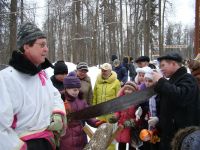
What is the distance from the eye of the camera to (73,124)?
183 inches

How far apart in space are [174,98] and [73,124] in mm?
1340

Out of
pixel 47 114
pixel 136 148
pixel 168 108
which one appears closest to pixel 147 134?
pixel 168 108

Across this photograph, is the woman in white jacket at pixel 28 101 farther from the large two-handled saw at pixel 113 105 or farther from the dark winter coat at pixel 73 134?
the dark winter coat at pixel 73 134

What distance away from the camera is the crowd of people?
2.57 meters

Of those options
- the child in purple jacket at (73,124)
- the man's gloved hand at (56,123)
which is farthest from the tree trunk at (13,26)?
the man's gloved hand at (56,123)

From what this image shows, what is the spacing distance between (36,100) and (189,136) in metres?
1.11

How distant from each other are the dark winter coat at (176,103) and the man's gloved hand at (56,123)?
1343 mm

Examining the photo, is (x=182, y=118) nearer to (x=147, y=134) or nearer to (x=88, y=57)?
(x=147, y=134)

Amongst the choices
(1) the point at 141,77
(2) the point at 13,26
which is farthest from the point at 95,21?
(1) the point at 141,77

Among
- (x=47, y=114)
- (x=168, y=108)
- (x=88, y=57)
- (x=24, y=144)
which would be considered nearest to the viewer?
(x=24, y=144)

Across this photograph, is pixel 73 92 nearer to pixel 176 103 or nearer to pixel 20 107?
pixel 176 103

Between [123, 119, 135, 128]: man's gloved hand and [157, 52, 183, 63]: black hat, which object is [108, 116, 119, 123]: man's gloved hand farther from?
[157, 52, 183, 63]: black hat

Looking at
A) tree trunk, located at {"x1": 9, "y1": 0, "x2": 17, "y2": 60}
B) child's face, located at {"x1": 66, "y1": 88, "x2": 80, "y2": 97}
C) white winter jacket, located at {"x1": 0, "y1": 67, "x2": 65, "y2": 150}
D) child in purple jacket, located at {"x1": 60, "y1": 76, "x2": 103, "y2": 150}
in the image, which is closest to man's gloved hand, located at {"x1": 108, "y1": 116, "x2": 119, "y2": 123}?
child in purple jacket, located at {"x1": 60, "y1": 76, "x2": 103, "y2": 150}

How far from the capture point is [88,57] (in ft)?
172
